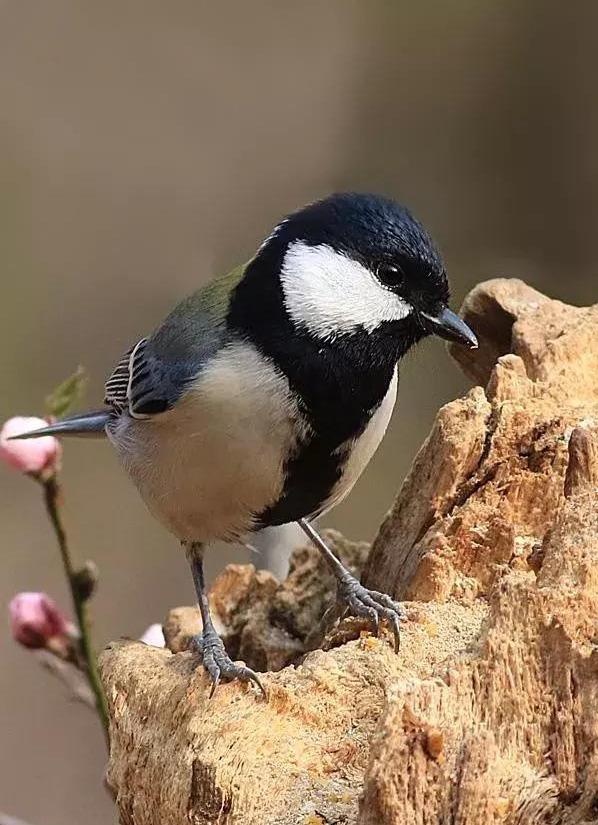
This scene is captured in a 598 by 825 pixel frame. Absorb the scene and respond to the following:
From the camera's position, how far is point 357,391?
3.84 feet

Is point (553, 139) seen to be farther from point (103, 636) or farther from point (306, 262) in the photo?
point (306, 262)

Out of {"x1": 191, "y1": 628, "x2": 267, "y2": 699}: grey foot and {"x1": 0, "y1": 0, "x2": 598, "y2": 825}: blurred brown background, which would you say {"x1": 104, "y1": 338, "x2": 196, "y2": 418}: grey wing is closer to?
{"x1": 191, "y1": 628, "x2": 267, "y2": 699}: grey foot

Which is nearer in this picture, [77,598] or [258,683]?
[258,683]

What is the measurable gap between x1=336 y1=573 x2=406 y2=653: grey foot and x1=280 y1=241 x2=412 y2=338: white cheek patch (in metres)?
0.27

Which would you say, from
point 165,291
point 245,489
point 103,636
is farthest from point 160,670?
point 165,291

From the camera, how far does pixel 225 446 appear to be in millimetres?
1182

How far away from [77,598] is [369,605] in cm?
30

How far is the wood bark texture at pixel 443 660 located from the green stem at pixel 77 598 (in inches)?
2.7

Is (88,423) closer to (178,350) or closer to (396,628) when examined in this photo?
(178,350)

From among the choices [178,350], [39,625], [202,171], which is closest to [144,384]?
[178,350]

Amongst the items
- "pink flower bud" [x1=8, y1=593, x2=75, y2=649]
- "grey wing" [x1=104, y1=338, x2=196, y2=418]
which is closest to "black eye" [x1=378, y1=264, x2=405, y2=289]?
"grey wing" [x1=104, y1=338, x2=196, y2=418]

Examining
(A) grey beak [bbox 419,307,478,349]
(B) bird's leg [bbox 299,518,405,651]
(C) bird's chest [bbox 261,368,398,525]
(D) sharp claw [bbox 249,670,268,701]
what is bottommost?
(B) bird's leg [bbox 299,518,405,651]

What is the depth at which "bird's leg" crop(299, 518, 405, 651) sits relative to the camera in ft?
3.49

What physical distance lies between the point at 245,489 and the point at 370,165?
2042 millimetres
